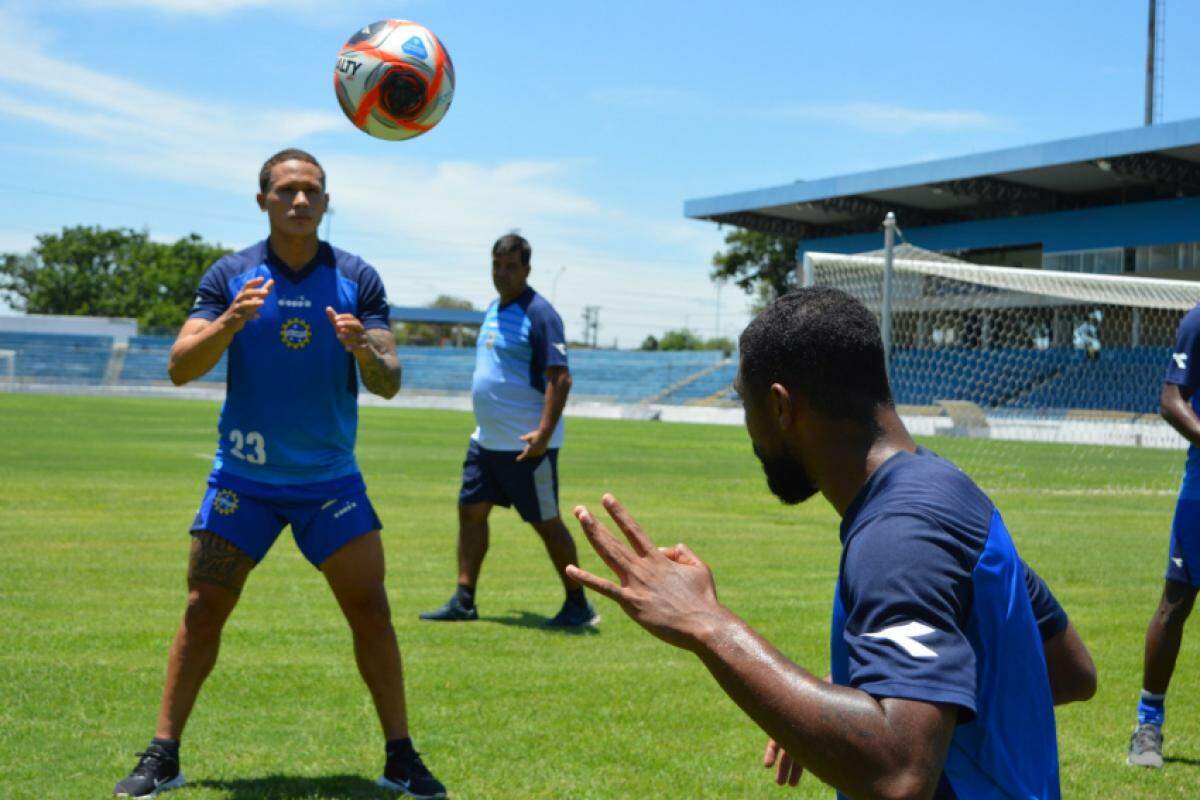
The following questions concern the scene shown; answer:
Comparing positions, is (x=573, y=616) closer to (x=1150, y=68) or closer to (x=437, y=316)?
(x=1150, y=68)

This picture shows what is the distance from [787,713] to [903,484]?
17.6 inches

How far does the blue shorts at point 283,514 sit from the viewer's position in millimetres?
4930

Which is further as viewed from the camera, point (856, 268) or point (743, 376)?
point (856, 268)

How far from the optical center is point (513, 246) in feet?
27.8

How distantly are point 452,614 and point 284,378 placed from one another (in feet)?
12.0

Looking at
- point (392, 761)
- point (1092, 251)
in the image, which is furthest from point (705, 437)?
point (392, 761)

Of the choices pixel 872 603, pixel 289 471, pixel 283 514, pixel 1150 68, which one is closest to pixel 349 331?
pixel 289 471

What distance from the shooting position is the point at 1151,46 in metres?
55.5

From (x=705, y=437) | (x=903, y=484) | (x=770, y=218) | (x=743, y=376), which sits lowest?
(x=705, y=437)

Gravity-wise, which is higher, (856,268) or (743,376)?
(856,268)

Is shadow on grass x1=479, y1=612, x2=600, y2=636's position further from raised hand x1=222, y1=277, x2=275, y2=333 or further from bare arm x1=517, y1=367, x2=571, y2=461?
raised hand x1=222, y1=277, x2=275, y2=333

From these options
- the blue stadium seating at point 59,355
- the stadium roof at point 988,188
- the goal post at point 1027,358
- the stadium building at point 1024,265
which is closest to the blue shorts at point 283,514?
the stadium building at point 1024,265

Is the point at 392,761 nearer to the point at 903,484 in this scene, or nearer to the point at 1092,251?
the point at 903,484

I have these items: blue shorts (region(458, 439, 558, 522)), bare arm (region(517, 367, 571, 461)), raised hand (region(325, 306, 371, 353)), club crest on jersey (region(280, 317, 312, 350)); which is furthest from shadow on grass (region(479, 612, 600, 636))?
raised hand (region(325, 306, 371, 353))
